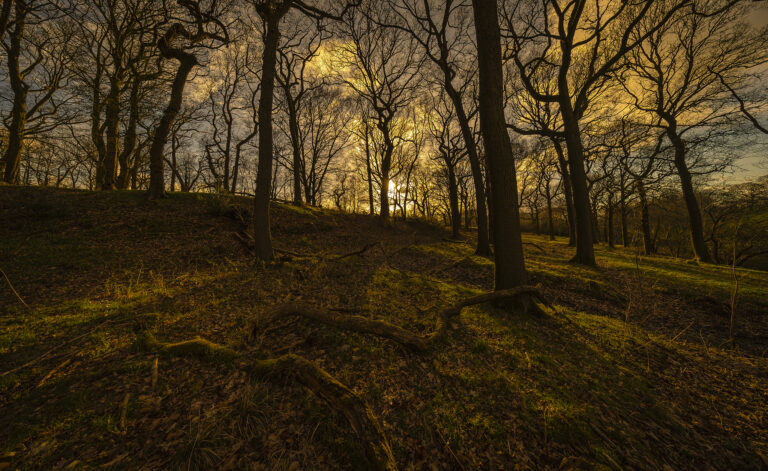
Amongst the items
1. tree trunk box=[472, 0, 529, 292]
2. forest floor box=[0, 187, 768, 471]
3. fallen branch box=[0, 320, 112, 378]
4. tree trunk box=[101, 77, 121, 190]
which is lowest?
forest floor box=[0, 187, 768, 471]

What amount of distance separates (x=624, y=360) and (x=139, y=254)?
42.8 ft

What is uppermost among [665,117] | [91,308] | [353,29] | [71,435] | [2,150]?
[353,29]

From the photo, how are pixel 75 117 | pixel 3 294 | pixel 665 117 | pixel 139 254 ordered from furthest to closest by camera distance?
pixel 665 117 → pixel 75 117 → pixel 139 254 → pixel 3 294

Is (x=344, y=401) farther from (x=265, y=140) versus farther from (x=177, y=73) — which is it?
(x=177, y=73)

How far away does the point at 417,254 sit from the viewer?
13.8 meters

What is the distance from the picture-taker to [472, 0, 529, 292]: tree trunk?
5789 millimetres

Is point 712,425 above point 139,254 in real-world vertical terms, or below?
below

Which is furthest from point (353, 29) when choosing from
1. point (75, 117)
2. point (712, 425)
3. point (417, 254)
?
point (712, 425)

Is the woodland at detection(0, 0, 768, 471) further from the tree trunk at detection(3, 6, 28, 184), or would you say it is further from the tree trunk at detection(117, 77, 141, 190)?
the tree trunk at detection(117, 77, 141, 190)

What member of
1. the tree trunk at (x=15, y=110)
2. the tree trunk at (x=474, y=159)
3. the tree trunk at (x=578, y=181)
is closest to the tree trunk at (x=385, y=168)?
the tree trunk at (x=474, y=159)

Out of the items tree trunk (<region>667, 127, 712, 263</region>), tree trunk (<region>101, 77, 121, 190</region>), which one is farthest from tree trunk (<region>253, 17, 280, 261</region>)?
tree trunk (<region>667, 127, 712, 263</region>)

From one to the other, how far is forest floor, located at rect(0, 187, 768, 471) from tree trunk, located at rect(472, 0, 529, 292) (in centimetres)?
123

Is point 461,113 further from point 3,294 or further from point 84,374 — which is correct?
point 3,294

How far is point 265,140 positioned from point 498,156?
7132 millimetres
